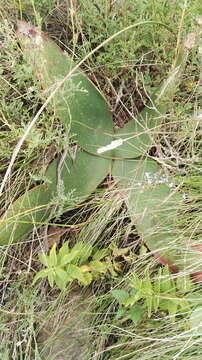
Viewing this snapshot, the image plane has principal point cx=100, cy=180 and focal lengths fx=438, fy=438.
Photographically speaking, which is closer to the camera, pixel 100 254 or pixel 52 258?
pixel 52 258

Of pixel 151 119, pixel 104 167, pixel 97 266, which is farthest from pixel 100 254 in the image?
pixel 151 119

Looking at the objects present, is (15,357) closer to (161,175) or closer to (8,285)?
(8,285)

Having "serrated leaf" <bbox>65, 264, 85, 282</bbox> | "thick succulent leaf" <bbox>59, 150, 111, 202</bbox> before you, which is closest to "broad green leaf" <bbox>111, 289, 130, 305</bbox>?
"serrated leaf" <bbox>65, 264, 85, 282</bbox>

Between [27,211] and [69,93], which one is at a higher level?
[69,93]

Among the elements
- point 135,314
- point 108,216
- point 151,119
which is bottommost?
point 135,314

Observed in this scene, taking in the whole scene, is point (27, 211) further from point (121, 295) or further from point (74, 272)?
point (121, 295)

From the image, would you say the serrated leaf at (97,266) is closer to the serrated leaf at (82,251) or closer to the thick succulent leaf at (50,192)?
the serrated leaf at (82,251)
